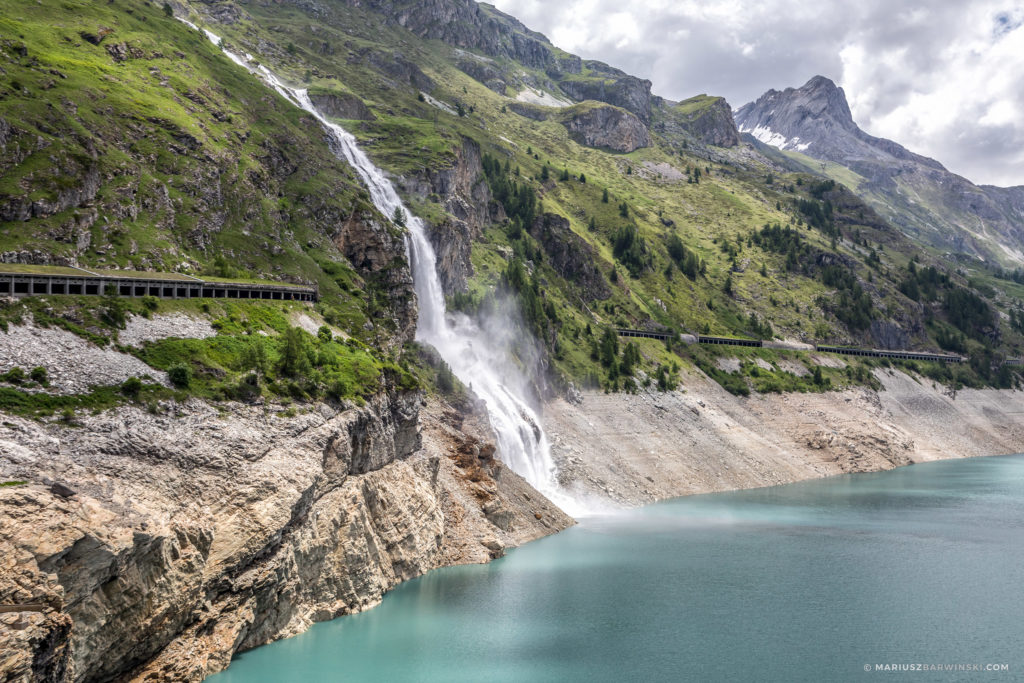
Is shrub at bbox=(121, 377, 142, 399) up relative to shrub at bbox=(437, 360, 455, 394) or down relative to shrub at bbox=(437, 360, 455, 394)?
down

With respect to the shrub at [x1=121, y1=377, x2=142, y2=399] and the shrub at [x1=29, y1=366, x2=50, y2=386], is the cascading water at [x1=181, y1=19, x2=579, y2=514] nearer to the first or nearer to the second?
the shrub at [x1=121, y1=377, x2=142, y2=399]

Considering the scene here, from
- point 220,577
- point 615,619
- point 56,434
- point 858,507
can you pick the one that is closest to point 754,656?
point 615,619

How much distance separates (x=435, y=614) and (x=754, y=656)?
24931 mm

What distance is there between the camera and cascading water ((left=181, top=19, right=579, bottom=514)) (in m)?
118

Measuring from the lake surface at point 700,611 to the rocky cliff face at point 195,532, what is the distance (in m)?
3.21

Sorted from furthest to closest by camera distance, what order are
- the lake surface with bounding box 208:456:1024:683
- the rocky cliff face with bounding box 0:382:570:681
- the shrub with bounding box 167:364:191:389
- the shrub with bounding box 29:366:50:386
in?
the shrub with bounding box 167:364:191:389 → the lake surface with bounding box 208:456:1024:683 → the shrub with bounding box 29:366:50:386 → the rocky cliff face with bounding box 0:382:570:681

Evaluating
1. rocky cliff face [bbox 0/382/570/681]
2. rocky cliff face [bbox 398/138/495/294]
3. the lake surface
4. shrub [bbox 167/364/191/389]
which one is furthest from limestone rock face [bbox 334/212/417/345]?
shrub [bbox 167/364/191/389]

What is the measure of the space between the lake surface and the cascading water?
1505 centimetres

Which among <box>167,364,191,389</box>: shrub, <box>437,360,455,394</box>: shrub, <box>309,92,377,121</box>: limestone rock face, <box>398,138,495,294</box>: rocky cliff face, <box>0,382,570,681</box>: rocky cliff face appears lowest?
<box>0,382,570,681</box>: rocky cliff face

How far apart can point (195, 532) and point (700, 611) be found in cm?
4107

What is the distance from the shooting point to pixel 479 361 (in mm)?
135750

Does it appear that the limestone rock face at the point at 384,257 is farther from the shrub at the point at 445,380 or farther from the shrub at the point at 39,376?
the shrub at the point at 39,376

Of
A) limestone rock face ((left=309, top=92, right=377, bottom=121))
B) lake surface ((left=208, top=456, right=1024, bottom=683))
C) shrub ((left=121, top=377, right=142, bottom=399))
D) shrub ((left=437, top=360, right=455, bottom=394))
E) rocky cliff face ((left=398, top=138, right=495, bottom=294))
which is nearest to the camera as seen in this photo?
shrub ((left=121, top=377, right=142, bottom=399))

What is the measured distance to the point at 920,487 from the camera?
145750 mm
